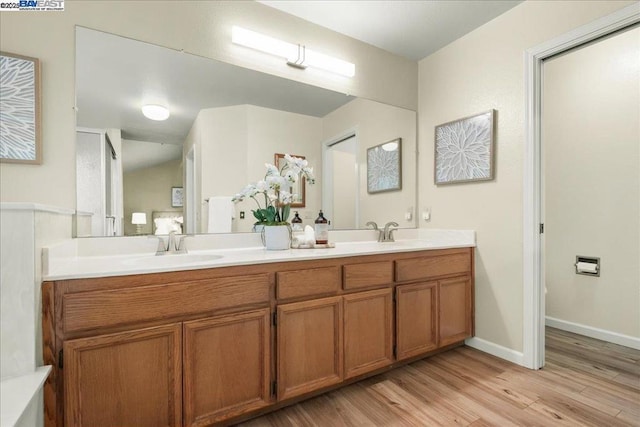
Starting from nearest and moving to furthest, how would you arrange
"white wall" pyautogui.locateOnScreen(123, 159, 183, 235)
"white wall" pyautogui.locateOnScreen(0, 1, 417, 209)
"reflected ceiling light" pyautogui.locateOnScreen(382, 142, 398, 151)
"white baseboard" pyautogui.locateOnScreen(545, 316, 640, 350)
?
1. "white wall" pyautogui.locateOnScreen(0, 1, 417, 209)
2. "white wall" pyautogui.locateOnScreen(123, 159, 183, 235)
3. "white baseboard" pyautogui.locateOnScreen(545, 316, 640, 350)
4. "reflected ceiling light" pyautogui.locateOnScreen(382, 142, 398, 151)

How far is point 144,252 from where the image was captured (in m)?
1.69

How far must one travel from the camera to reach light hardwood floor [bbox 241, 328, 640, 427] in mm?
1488

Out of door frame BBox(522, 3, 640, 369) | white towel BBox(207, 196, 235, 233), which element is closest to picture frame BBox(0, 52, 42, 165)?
white towel BBox(207, 196, 235, 233)

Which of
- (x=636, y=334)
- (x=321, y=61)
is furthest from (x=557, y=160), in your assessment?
(x=321, y=61)

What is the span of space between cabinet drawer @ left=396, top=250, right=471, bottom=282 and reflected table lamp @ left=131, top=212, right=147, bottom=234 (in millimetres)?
Answer: 1502

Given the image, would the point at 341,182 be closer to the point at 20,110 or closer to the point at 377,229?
the point at 377,229

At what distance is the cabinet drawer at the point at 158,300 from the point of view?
1093 mm

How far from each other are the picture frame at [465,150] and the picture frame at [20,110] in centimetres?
255

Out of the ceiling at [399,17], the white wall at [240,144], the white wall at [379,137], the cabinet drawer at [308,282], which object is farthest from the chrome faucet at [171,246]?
the ceiling at [399,17]

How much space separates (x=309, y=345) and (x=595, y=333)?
249cm

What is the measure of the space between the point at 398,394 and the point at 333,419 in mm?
428

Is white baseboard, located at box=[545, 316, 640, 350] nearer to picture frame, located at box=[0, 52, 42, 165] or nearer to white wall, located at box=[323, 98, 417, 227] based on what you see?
white wall, located at box=[323, 98, 417, 227]

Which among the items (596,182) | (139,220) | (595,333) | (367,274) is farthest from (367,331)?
(596,182)

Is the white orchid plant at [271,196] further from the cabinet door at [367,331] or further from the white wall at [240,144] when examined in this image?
the cabinet door at [367,331]
